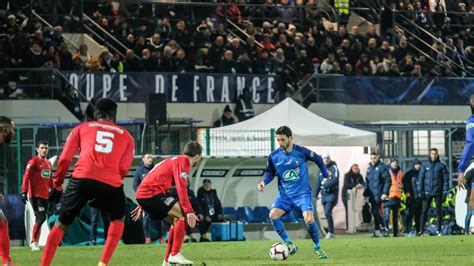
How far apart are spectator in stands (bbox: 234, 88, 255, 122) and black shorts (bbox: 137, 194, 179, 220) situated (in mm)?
19260

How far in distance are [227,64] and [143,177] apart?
9996 millimetres

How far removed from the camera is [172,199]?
705 inches

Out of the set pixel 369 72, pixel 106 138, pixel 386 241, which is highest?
pixel 369 72

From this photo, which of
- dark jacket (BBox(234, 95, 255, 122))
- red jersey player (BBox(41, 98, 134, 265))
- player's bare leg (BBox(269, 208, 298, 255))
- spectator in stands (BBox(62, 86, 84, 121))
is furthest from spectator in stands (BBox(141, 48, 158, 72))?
red jersey player (BBox(41, 98, 134, 265))

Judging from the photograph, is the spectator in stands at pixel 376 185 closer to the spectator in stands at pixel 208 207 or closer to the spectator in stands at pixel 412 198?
the spectator in stands at pixel 412 198

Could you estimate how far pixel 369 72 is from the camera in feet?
137

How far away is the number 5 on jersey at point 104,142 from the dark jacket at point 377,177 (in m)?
18.6

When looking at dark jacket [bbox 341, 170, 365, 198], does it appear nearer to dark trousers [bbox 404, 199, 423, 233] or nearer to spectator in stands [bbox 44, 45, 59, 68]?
dark trousers [bbox 404, 199, 423, 233]

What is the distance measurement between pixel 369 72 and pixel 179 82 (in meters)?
7.49

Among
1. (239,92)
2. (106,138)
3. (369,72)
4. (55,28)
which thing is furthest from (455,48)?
(106,138)

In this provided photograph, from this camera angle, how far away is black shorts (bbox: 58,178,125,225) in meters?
14.5

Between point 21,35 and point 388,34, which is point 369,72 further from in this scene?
point 21,35

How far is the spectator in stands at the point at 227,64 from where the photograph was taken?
3844 cm

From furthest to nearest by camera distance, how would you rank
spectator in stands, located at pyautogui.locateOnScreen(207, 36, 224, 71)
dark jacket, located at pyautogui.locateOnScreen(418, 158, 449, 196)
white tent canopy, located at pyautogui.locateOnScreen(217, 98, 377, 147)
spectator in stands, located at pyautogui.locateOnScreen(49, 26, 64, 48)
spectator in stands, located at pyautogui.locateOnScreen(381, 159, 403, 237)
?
spectator in stands, located at pyautogui.locateOnScreen(207, 36, 224, 71) < spectator in stands, located at pyautogui.locateOnScreen(49, 26, 64, 48) < white tent canopy, located at pyautogui.locateOnScreen(217, 98, 377, 147) < spectator in stands, located at pyautogui.locateOnScreen(381, 159, 403, 237) < dark jacket, located at pyautogui.locateOnScreen(418, 158, 449, 196)
